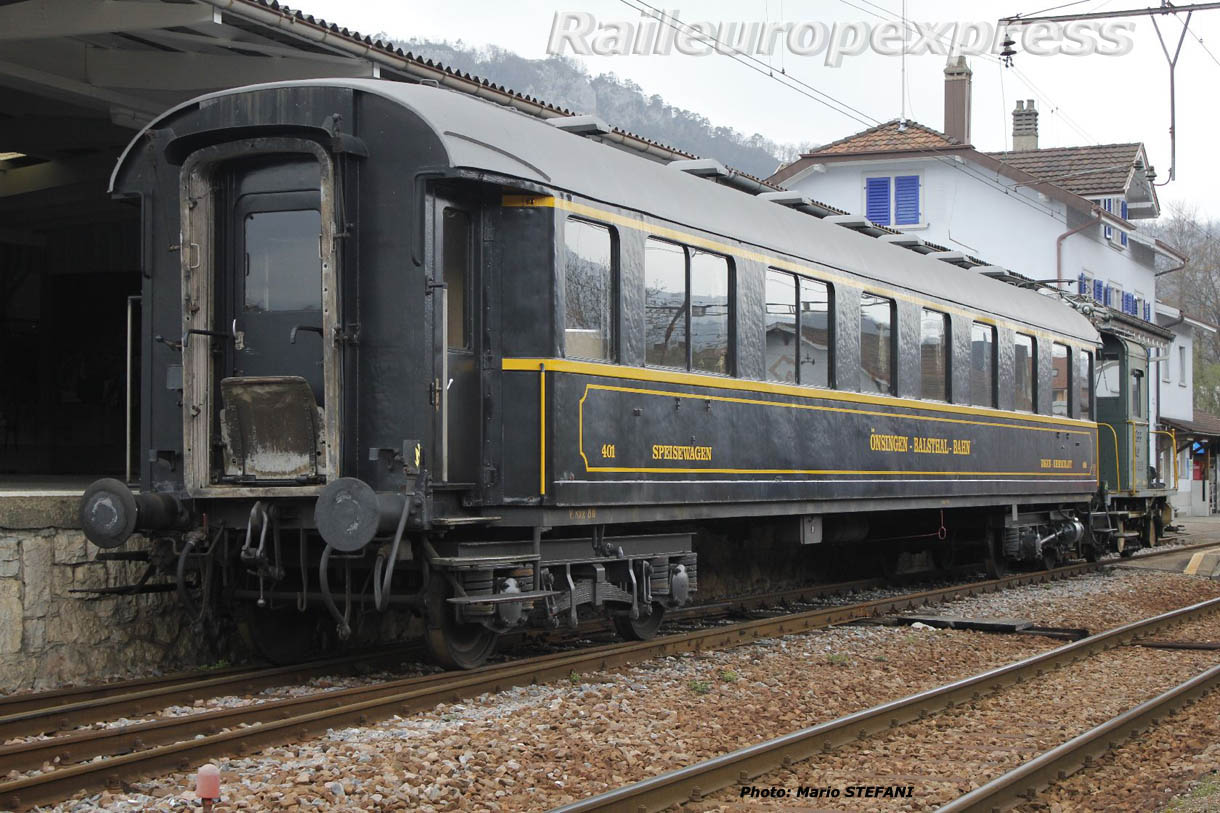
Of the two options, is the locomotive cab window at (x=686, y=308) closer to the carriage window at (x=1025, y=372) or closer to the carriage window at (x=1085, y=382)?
the carriage window at (x=1025, y=372)

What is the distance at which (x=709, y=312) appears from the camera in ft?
34.5

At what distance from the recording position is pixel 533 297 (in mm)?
8734

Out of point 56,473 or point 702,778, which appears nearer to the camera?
point 702,778

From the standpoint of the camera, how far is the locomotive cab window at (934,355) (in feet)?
46.6

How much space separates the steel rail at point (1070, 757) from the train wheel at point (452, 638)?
340cm

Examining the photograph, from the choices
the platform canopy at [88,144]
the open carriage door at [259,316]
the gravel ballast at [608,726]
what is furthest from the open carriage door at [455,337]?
the platform canopy at [88,144]

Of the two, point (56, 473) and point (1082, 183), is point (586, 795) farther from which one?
point (1082, 183)

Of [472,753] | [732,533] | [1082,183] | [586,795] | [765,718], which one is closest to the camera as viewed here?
[586,795]

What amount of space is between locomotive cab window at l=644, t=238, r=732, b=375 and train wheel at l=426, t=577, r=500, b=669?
2.25m

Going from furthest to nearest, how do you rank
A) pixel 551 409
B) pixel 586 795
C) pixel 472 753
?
1. pixel 551 409
2. pixel 472 753
3. pixel 586 795

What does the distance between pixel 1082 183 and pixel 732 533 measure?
31.3 meters


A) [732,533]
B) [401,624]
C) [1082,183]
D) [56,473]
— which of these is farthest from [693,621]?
[1082,183]

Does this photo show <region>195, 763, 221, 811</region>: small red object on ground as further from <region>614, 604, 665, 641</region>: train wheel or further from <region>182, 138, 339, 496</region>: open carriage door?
<region>614, 604, 665, 641</region>: train wheel

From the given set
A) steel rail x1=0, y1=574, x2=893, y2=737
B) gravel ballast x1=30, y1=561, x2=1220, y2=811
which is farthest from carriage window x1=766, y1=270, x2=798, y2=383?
steel rail x1=0, y1=574, x2=893, y2=737
